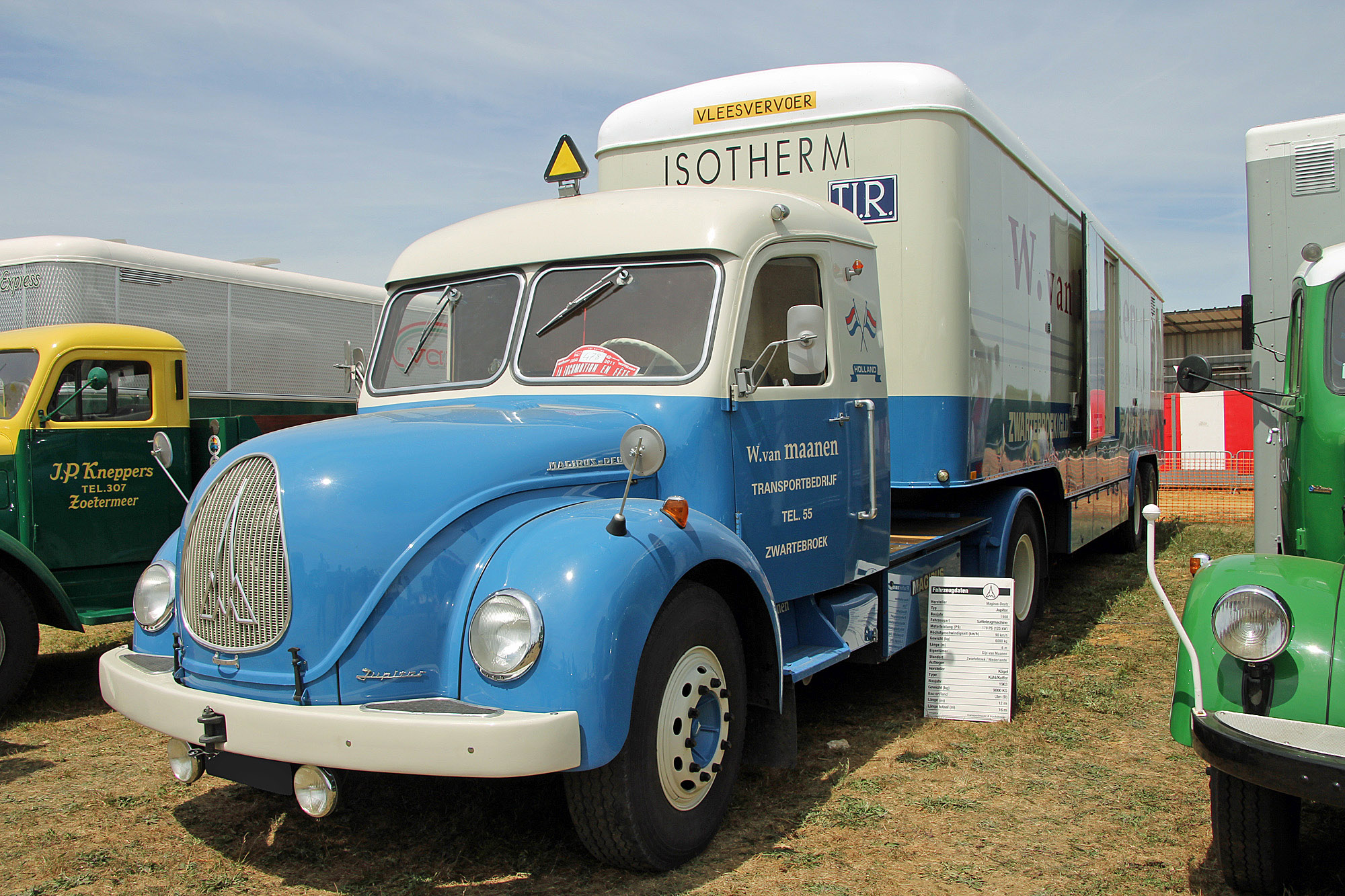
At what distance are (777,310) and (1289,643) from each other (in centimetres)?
233

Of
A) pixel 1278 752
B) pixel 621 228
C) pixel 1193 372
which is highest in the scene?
pixel 621 228

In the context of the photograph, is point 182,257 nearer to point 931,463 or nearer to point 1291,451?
point 931,463

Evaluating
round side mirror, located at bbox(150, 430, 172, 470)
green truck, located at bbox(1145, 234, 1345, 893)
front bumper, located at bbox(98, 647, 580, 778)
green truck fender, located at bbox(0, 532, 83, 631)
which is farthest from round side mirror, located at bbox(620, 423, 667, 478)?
green truck fender, located at bbox(0, 532, 83, 631)

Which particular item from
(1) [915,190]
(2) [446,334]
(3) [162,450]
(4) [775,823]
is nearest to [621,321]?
(2) [446,334]

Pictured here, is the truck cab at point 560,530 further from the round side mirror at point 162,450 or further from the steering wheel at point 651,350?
the round side mirror at point 162,450

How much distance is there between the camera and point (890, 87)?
585 centimetres

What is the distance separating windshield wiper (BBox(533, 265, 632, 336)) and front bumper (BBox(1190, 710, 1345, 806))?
2682 millimetres

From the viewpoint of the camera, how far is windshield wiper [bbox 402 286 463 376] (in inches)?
187

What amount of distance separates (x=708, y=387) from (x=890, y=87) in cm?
275

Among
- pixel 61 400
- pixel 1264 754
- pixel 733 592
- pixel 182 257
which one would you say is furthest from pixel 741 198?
pixel 182 257

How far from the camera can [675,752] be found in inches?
140

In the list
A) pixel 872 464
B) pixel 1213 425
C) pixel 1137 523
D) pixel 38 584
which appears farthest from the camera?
pixel 1213 425

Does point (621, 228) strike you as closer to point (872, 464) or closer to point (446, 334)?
point (446, 334)

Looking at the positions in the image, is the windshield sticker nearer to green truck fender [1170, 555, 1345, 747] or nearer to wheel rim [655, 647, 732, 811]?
wheel rim [655, 647, 732, 811]
